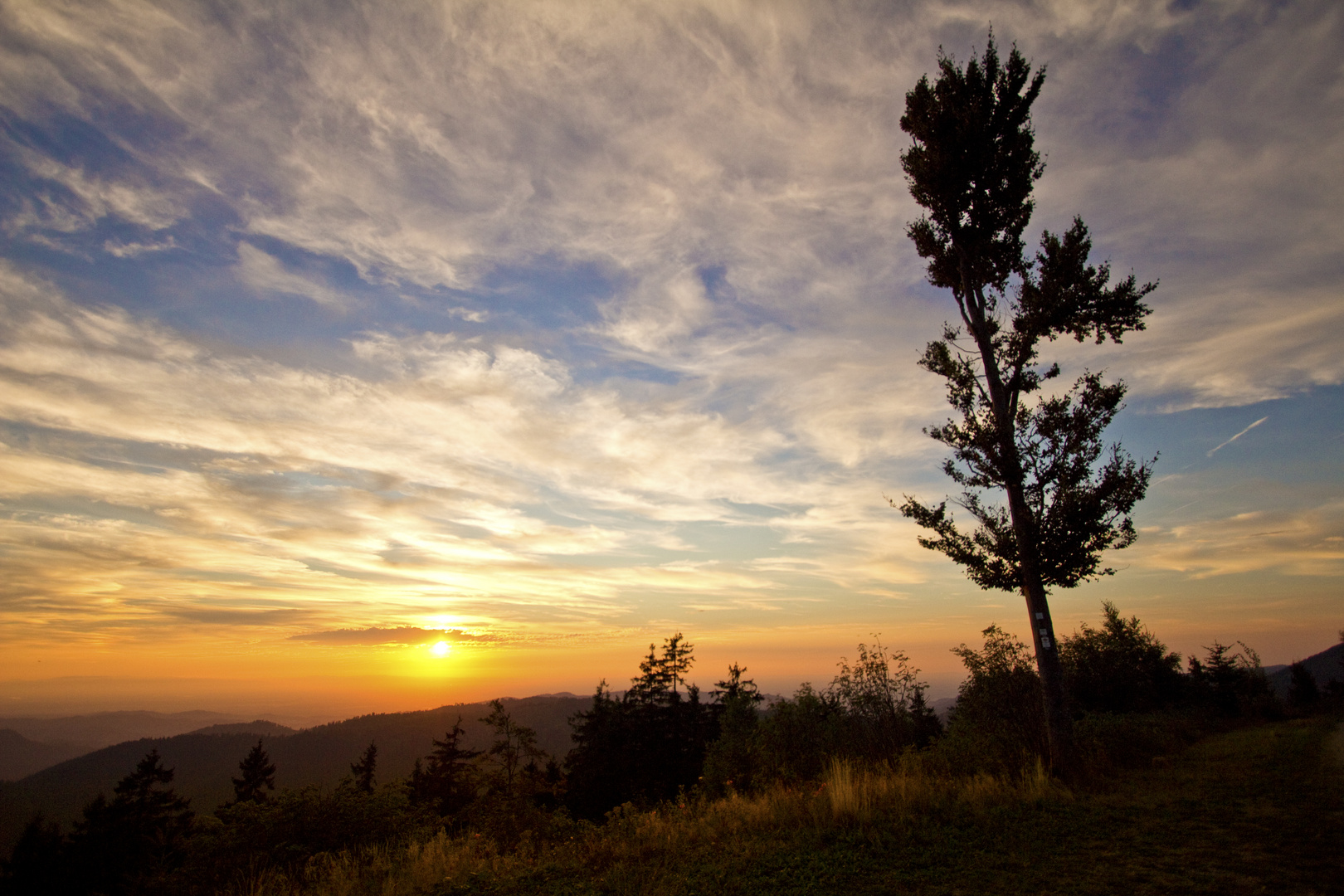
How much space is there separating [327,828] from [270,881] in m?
3.02

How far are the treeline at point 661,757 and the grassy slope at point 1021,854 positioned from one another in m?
2.72

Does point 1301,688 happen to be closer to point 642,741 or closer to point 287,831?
point 642,741

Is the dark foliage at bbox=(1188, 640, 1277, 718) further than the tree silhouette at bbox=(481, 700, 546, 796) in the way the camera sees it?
Yes

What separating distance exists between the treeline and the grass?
5.61ft

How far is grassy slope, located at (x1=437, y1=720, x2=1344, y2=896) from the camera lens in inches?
221

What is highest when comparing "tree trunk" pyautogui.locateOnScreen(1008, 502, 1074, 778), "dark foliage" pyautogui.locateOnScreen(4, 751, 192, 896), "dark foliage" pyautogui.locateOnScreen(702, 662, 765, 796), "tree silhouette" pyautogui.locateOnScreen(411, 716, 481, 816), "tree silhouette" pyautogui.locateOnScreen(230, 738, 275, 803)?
"tree trunk" pyautogui.locateOnScreen(1008, 502, 1074, 778)

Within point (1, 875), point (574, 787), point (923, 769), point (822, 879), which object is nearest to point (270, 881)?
point (822, 879)

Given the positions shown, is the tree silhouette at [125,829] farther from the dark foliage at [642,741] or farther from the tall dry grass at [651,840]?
the tall dry grass at [651,840]

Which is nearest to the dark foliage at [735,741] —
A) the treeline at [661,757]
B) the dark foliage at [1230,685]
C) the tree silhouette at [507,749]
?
the treeline at [661,757]

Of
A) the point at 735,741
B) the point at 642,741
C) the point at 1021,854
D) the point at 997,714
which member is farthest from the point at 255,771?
the point at 1021,854

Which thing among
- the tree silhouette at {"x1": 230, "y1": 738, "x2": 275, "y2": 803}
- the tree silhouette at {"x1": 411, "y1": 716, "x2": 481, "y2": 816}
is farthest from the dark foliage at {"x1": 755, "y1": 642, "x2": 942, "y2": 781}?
the tree silhouette at {"x1": 230, "y1": 738, "x2": 275, "y2": 803}

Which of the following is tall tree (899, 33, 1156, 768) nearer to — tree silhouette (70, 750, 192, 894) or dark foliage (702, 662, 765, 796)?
dark foliage (702, 662, 765, 796)

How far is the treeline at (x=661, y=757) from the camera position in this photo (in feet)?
36.5

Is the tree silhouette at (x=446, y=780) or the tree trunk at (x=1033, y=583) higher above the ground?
the tree trunk at (x=1033, y=583)
